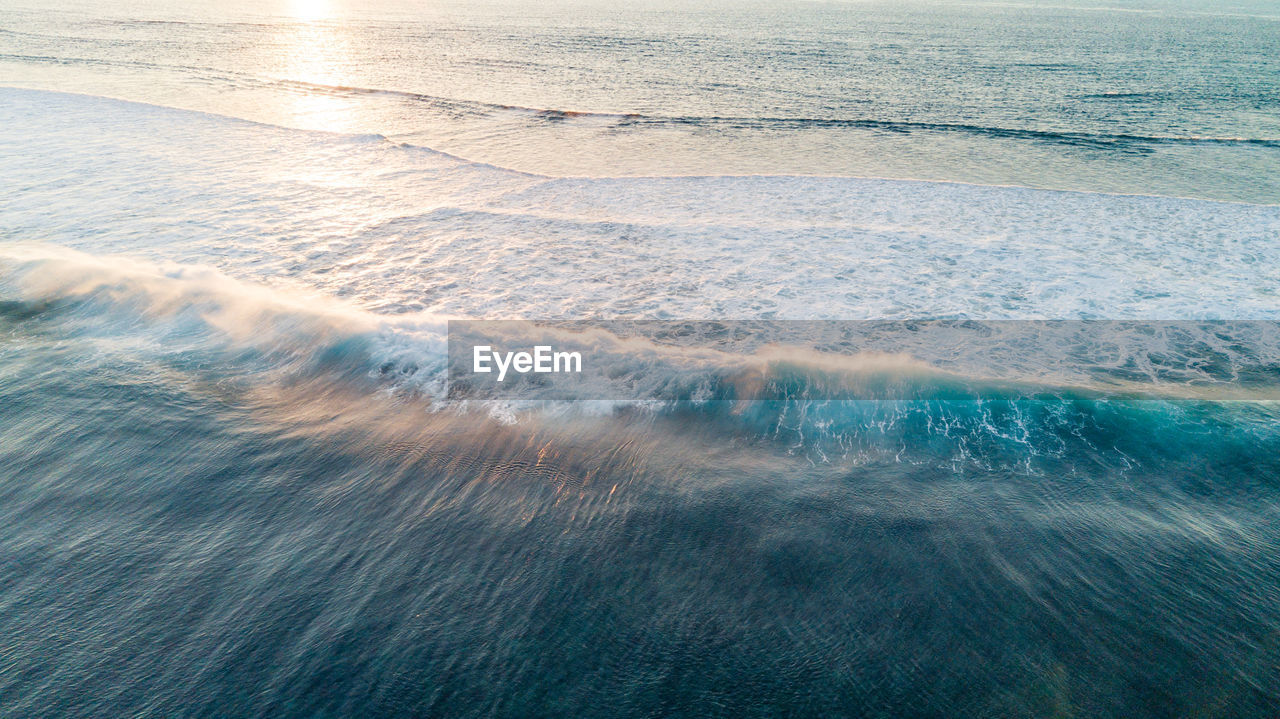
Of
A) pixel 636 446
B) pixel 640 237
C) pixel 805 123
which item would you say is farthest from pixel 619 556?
pixel 805 123

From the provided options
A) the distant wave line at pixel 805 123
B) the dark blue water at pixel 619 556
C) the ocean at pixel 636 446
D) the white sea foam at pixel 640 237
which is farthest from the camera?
the distant wave line at pixel 805 123

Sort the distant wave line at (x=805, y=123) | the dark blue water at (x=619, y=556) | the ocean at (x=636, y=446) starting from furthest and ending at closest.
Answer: the distant wave line at (x=805, y=123) < the ocean at (x=636, y=446) < the dark blue water at (x=619, y=556)

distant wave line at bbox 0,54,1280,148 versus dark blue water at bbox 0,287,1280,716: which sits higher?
distant wave line at bbox 0,54,1280,148

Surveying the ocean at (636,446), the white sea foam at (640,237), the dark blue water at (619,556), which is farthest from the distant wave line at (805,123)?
the dark blue water at (619,556)

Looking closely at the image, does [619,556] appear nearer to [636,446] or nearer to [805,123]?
[636,446]

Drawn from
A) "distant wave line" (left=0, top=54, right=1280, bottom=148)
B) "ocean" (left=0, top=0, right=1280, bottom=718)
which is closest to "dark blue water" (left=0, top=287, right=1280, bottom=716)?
"ocean" (left=0, top=0, right=1280, bottom=718)

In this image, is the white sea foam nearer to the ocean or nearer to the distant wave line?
the ocean

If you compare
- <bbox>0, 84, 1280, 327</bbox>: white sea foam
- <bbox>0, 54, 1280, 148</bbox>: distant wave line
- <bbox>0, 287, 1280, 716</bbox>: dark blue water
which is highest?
<bbox>0, 54, 1280, 148</bbox>: distant wave line

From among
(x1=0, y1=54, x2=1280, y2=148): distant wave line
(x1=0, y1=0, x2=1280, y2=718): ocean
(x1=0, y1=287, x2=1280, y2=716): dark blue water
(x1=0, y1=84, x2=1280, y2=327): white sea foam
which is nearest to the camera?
(x1=0, y1=287, x2=1280, y2=716): dark blue water

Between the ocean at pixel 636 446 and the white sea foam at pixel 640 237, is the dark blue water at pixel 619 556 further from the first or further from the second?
the white sea foam at pixel 640 237
